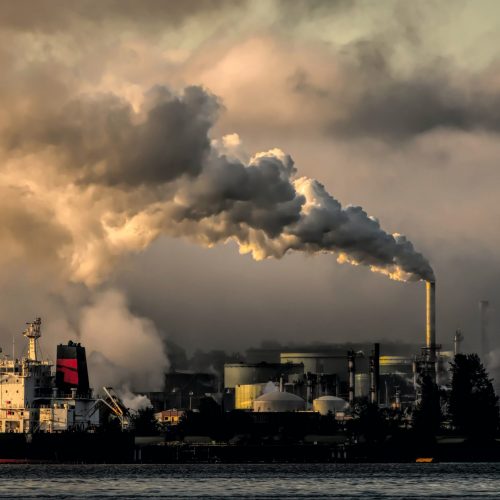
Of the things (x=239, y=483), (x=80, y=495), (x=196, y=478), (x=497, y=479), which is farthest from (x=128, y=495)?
(x=497, y=479)

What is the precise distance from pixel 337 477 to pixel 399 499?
49.6 meters

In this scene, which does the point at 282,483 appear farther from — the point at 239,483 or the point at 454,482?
the point at 454,482

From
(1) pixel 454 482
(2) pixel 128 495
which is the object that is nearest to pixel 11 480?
(2) pixel 128 495

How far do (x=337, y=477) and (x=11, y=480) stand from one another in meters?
41.2

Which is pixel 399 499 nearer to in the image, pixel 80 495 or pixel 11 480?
pixel 80 495

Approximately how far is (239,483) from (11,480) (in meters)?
29.5

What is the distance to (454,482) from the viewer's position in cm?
17975

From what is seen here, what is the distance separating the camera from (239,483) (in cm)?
17975

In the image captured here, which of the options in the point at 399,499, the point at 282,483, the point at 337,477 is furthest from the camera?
the point at 337,477

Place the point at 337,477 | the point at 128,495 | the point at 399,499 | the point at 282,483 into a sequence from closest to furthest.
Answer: the point at 399,499, the point at 128,495, the point at 282,483, the point at 337,477

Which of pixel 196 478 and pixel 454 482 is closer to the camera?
pixel 454 482

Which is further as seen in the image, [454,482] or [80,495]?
[454,482]

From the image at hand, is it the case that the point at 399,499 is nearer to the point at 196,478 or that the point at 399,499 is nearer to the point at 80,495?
the point at 80,495

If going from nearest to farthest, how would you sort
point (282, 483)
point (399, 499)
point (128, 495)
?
point (399, 499), point (128, 495), point (282, 483)
